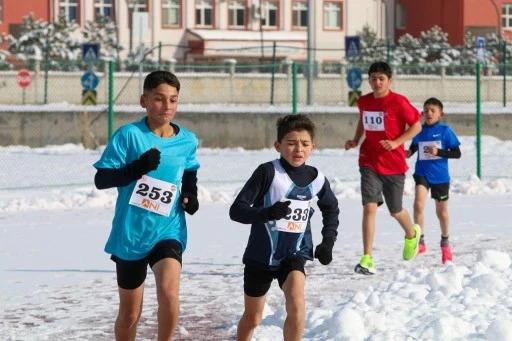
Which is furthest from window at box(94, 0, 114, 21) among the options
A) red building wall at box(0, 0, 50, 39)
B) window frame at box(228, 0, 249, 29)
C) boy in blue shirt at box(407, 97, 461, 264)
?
boy in blue shirt at box(407, 97, 461, 264)

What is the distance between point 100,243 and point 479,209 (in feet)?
17.3

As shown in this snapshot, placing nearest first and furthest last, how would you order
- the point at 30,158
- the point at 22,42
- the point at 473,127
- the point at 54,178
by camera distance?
the point at 54,178 < the point at 30,158 < the point at 473,127 < the point at 22,42

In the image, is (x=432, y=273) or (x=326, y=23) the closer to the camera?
(x=432, y=273)

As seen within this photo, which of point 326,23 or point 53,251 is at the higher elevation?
point 326,23

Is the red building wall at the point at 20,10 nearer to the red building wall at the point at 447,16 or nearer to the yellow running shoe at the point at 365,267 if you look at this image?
the red building wall at the point at 447,16

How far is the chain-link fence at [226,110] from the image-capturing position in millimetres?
24903

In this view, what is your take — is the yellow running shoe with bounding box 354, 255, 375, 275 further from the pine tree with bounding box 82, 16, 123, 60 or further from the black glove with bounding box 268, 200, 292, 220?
the pine tree with bounding box 82, 16, 123, 60

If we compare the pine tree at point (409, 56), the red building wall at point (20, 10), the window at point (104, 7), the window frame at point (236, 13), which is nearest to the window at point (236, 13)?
the window frame at point (236, 13)

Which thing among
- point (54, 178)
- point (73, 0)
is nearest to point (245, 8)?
point (73, 0)

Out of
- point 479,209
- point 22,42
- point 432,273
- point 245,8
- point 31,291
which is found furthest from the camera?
point 245,8

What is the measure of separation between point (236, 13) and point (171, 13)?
445 centimetres

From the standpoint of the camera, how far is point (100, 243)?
13.2 meters

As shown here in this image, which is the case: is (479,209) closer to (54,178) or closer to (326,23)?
(54,178)

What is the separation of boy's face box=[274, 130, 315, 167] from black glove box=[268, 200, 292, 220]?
11.6 inches
